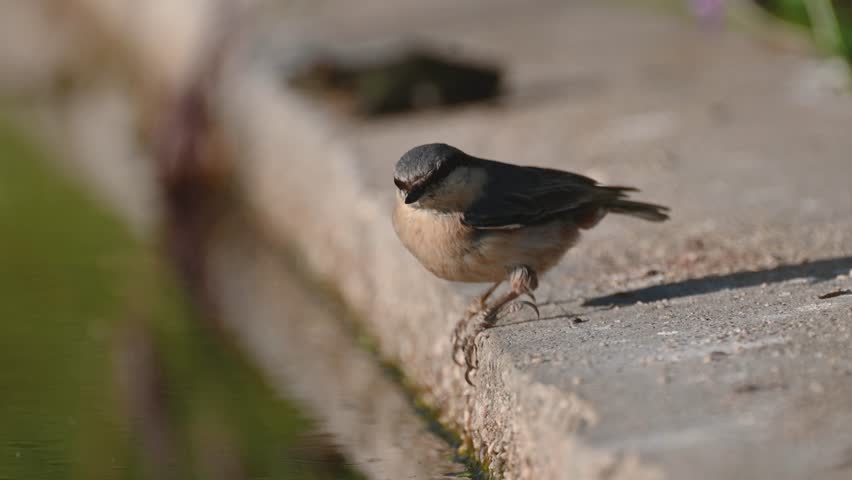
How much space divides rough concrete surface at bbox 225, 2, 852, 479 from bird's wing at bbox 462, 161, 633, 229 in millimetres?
286

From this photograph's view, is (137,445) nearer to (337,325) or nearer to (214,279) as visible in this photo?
(337,325)

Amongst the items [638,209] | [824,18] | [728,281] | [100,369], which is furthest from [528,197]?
[824,18]

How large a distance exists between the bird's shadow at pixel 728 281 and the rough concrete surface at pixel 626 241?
13 millimetres

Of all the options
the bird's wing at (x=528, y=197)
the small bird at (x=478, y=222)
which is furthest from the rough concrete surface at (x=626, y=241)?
the bird's wing at (x=528, y=197)

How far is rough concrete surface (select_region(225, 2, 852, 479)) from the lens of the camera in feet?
9.85

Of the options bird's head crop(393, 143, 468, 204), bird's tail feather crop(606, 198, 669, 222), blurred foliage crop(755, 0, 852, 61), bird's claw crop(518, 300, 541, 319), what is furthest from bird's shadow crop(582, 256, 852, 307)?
blurred foliage crop(755, 0, 852, 61)

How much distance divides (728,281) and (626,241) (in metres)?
0.66

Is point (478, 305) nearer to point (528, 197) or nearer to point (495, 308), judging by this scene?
point (495, 308)

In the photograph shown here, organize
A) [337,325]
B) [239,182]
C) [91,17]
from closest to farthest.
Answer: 1. [337,325]
2. [239,182]
3. [91,17]

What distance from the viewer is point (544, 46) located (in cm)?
848

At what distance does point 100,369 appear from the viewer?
5020mm

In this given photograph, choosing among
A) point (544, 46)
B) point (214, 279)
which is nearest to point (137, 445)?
point (214, 279)

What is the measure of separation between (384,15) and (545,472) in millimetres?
6581

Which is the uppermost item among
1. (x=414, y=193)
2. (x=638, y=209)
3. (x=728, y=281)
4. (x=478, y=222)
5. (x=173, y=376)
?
(x=414, y=193)
